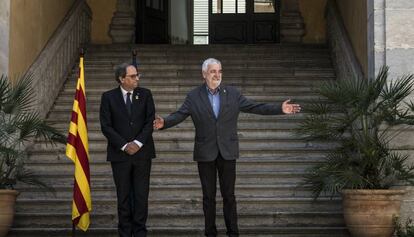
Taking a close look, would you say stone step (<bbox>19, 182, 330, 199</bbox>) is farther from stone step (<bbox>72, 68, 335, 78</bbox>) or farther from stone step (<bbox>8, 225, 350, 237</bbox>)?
stone step (<bbox>72, 68, 335, 78</bbox>)

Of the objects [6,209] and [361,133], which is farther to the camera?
[361,133]

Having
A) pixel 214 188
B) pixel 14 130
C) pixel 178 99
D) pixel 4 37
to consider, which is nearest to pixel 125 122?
pixel 214 188

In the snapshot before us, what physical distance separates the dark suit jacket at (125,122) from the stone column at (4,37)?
234 centimetres

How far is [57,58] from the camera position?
436 inches

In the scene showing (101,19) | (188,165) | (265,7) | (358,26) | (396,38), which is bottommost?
(188,165)

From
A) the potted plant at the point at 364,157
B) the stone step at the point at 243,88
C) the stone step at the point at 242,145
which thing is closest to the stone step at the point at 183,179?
the stone step at the point at 242,145

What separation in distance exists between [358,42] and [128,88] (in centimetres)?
396

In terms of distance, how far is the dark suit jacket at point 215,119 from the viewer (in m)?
6.39

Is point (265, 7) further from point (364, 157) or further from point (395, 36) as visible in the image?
point (364, 157)

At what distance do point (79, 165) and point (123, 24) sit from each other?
27.3 feet

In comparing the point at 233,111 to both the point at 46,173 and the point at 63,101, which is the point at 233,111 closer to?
the point at 46,173

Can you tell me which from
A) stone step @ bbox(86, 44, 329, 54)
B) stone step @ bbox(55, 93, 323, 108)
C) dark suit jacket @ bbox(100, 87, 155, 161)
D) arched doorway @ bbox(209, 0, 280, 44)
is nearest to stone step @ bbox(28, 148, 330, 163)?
stone step @ bbox(55, 93, 323, 108)

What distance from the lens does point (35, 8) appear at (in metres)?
10.1

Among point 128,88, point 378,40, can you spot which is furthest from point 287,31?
point 128,88
